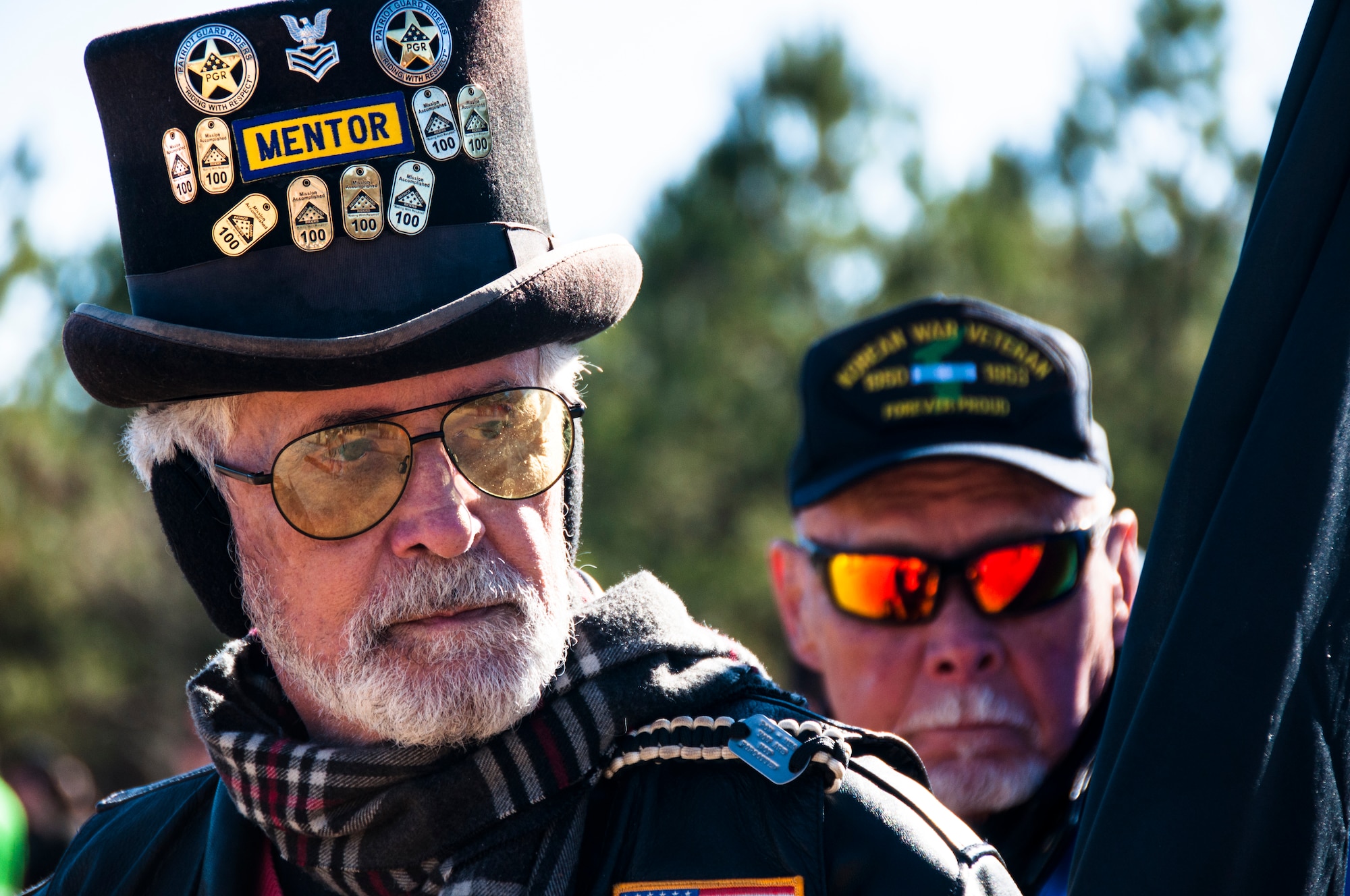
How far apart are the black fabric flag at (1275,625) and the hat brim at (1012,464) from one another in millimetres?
1621

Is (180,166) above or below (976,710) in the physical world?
above

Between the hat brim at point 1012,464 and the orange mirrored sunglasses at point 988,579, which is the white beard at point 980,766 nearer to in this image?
the orange mirrored sunglasses at point 988,579

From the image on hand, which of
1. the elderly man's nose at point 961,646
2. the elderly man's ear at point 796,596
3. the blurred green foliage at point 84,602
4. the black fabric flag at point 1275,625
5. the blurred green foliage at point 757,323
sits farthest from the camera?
the blurred green foliage at point 84,602

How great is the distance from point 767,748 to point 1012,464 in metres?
1.36

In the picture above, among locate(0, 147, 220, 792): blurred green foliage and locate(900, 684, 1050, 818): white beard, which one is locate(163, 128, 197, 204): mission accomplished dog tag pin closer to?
locate(900, 684, 1050, 818): white beard

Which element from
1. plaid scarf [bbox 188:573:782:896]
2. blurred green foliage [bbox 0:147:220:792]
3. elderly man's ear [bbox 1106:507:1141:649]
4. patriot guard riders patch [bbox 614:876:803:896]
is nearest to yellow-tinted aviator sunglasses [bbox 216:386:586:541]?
plaid scarf [bbox 188:573:782:896]

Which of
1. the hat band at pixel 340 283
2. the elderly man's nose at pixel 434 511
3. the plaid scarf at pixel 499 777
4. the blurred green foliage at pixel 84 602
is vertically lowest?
the blurred green foliage at pixel 84 602

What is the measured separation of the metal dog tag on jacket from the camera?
1.84m

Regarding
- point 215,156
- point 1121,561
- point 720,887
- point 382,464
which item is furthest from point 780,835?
point 1121,561

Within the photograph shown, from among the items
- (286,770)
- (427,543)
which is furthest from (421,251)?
(286,770)

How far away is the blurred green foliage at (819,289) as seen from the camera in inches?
642

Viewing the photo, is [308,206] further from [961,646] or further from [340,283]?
[961,646]

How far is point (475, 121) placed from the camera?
6.99ft

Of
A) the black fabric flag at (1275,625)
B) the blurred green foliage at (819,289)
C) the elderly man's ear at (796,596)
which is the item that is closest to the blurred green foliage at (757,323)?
the blurred green foliage at (819,289)
